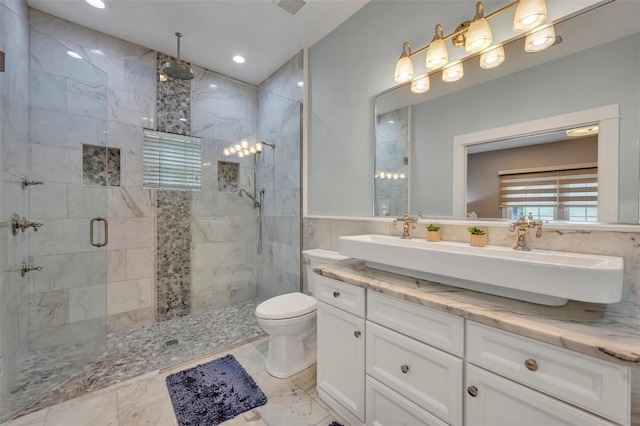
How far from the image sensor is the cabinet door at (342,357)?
1.30 metres

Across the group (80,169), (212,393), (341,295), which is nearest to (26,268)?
(80,169)

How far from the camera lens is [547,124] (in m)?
1.23

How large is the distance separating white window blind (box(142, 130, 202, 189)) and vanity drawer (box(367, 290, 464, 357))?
2353 mm

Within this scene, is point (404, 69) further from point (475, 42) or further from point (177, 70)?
point (177, 70)

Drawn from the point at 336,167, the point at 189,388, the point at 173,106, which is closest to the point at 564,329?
the point at 336,167

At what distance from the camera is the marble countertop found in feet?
2.21

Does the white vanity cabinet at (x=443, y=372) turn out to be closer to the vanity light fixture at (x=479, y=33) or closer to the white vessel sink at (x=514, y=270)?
the white vessel sink at (x=514, y=270)

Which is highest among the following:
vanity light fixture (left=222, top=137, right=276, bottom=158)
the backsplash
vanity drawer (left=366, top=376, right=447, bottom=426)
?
vanity light fixture (left=222, top=137, right=276, bottom=158)

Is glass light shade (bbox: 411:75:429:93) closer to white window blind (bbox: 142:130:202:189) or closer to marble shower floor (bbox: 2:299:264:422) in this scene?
white window blind (bbox: 142:130:202:189)

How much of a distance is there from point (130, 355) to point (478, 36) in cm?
309

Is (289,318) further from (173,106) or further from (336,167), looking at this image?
(173,106)

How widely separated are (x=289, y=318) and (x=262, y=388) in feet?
1.51

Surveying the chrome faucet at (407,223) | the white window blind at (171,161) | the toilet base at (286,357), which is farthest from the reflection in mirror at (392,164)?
the white window blind at (171,161)

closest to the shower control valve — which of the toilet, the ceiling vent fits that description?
the toilet
